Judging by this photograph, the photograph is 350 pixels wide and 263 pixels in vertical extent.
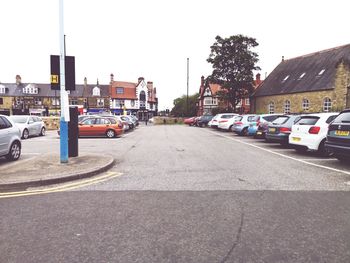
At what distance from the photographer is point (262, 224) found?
3.99m

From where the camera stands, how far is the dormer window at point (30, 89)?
220ft

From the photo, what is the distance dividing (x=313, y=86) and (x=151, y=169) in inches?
1368

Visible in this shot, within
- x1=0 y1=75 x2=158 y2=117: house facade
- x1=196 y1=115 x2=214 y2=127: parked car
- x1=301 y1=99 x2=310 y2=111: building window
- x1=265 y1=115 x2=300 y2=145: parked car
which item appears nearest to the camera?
x1=265 y1=115 x2=300 y2=145: parked car

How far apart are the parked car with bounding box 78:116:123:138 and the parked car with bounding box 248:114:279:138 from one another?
8954mm

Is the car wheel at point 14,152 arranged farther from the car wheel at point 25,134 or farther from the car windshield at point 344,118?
the car windshield at point 344,118

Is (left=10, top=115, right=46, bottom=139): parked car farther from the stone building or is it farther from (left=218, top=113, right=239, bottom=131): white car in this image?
the stone building

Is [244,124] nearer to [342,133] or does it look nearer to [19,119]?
[342,133]

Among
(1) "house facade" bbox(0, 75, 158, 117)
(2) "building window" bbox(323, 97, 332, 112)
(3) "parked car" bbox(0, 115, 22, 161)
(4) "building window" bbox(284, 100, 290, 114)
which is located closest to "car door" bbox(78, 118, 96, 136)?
(3) "parked car" bbox(0, 115, 22, 161)

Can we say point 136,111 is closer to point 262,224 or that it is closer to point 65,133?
point 65,133

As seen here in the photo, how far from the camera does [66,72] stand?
8133 mm

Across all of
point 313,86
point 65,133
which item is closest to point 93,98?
point 313,86

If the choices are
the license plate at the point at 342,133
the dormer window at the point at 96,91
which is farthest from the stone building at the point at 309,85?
the dormer window at the point at 96,91

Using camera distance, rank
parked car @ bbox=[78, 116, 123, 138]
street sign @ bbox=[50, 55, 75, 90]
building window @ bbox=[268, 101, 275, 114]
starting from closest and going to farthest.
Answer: street sign @ bbox=[50, 55, 75, 90]
parked car @ bbox=[78, 116, 123, 138]
building window @ bbox=[268, 101, 275, 114]

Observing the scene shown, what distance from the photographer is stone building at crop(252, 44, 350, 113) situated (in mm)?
33062
